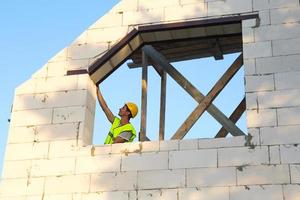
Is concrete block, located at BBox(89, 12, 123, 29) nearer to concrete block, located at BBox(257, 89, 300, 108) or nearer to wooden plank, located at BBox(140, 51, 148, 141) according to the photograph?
wooden plank, located at BBox(140, 51, 148, 141)

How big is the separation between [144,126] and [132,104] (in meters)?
0.47

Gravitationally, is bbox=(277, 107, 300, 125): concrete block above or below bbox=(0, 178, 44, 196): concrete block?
above

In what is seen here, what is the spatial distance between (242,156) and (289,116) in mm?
800

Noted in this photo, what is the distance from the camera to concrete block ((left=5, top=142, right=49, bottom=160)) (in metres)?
7.86

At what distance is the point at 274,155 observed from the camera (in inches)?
276

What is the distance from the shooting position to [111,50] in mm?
8430

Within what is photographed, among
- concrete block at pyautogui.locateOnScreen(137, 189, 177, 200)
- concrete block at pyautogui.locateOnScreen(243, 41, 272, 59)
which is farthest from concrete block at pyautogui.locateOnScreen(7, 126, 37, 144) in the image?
concrete block at pyautogui.locateOnScreen(243, 41, 272, 59)

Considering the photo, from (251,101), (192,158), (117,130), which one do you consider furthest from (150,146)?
(251,101)

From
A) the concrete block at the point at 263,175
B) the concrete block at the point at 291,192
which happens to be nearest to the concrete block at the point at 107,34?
the concrete block at the point at 263,175

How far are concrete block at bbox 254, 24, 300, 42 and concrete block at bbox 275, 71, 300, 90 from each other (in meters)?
0.59

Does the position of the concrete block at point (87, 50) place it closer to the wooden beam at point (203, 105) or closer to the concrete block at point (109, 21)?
the concrete block at point (109, 21)

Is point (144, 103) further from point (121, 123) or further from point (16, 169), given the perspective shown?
point (16, 169)

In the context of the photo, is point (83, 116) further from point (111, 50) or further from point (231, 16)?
point (231, 16)

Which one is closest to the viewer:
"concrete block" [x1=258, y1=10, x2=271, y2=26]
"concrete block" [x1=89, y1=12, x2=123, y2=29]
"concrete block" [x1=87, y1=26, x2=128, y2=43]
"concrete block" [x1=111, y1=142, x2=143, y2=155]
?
"concrete block" [x1=111, y1=142, x2=143, y2=155]
